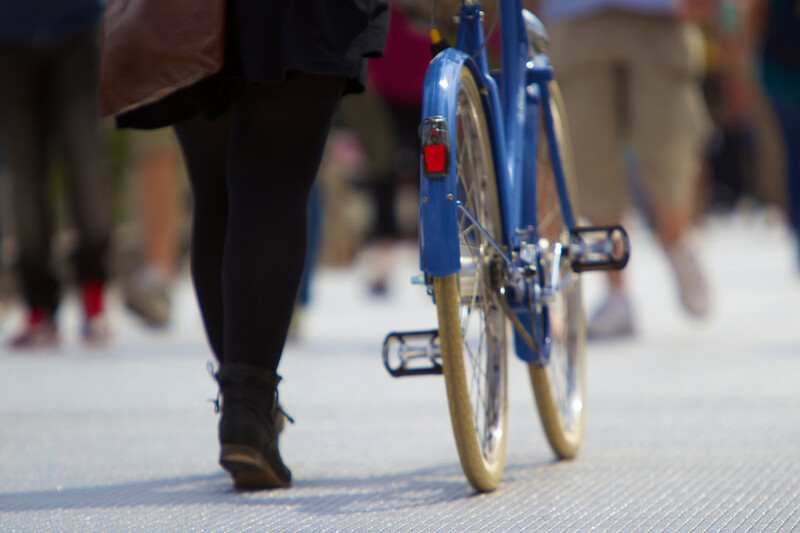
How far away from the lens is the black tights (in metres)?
2.36

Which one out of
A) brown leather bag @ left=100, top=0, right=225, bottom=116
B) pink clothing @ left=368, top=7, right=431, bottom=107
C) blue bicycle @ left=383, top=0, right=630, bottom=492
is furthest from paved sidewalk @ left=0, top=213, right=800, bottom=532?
pink clothing @ left=368, top=7, right=431, bottom=107

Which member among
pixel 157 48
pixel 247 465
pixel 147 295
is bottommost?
pixel 147 295

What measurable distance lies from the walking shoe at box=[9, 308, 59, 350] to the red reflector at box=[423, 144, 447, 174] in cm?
333

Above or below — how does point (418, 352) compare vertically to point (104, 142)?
below

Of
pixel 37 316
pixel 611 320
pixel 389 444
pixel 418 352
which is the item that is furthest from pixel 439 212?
pixel 37 316

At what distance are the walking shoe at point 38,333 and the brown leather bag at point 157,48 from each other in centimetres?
292

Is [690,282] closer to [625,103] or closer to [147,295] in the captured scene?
[625,103]

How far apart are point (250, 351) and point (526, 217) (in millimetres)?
691

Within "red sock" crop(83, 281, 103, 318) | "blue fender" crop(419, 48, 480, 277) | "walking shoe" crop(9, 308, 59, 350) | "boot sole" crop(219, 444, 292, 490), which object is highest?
"blue fender" crop(419, 48, 480, 277)

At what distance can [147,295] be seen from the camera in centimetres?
566

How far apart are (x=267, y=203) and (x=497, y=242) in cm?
46

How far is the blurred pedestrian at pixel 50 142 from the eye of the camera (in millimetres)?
4926

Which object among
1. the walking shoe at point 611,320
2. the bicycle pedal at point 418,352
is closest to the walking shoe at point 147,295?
the walking shoe at point 611,320

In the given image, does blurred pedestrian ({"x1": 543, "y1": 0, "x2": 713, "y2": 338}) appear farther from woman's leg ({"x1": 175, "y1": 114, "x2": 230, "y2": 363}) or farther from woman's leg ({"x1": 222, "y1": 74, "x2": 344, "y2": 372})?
woman's leg ({"x1": 222, "y1": 74, "x2": 344, "y2": 372})
